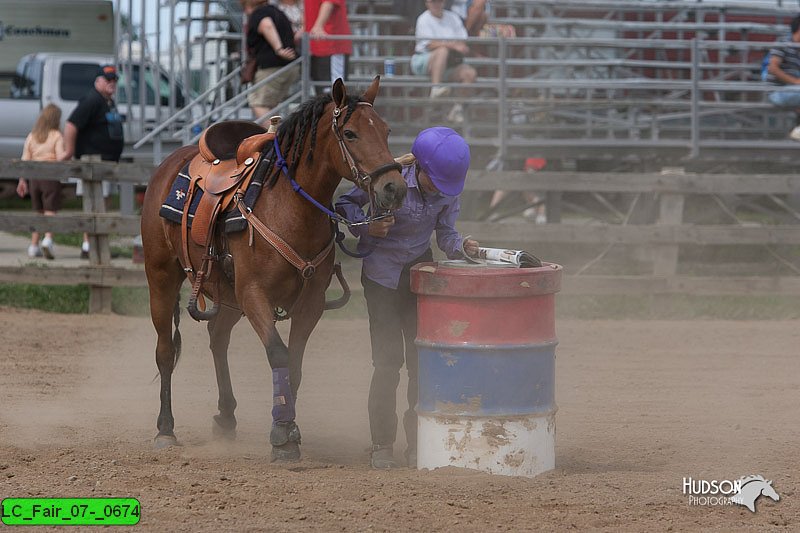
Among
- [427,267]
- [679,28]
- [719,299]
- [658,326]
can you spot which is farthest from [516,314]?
[679,28]

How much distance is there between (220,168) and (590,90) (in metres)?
8.94

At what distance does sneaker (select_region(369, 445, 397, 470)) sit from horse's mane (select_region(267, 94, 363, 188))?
147 centimetres

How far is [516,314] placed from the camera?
18.0 feet

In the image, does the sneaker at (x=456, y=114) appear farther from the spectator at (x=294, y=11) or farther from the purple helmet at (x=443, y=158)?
the purple helmet at (x=443, y=158)

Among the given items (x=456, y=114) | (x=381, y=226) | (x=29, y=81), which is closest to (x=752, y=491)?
(x=381, y=226)

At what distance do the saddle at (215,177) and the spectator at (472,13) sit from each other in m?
6.86

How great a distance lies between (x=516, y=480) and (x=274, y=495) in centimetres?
117

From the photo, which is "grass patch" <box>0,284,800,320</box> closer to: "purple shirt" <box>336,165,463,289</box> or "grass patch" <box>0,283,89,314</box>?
"grass patch" <box>0,283,89,314</box>

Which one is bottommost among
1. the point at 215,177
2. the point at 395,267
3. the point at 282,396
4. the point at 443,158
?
the point at 282,396

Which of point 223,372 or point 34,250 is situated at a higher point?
point 223,372

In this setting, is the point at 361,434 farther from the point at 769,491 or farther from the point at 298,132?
the point at 769,491

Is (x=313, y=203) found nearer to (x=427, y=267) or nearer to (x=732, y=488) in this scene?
(x=427, y=267)

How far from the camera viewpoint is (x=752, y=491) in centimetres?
532

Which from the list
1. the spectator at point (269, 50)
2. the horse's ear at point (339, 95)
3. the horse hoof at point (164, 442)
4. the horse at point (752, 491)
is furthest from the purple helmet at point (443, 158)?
the spectator at point (269, 50)
